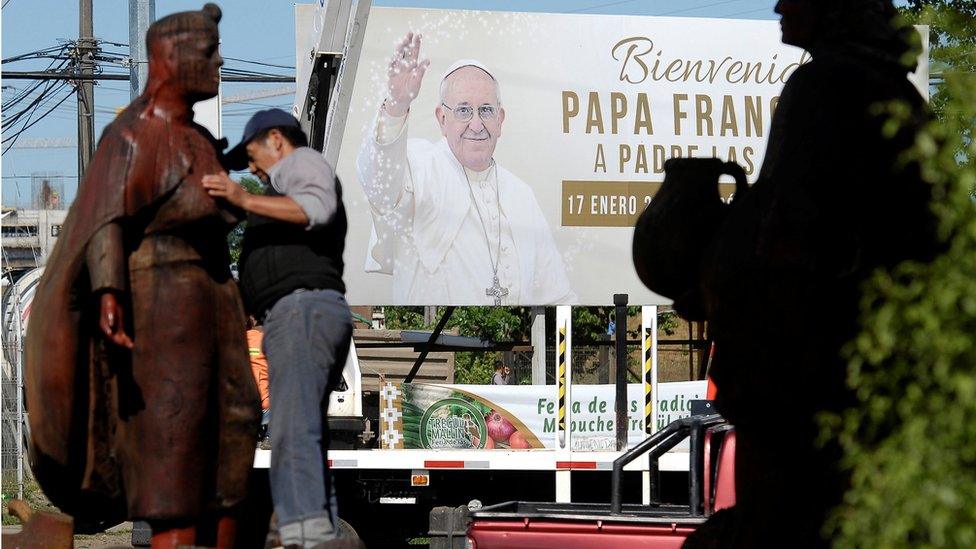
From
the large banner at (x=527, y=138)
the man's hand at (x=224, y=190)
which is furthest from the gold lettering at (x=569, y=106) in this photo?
the man's hand at (x=224, y=190)

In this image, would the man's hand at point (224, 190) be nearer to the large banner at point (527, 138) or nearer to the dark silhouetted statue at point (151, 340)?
the dark silhouetted statue at point (151, 340)

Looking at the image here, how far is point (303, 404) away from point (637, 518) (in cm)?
425

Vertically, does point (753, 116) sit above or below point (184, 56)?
above

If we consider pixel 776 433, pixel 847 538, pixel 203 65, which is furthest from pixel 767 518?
pixel 203 65

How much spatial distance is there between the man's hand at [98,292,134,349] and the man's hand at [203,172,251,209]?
379 millimetres

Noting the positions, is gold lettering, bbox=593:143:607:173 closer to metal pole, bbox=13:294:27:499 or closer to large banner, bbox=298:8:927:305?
large banner, bbox=298:8:927:305

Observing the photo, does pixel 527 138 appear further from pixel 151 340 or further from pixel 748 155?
pixel 151 340

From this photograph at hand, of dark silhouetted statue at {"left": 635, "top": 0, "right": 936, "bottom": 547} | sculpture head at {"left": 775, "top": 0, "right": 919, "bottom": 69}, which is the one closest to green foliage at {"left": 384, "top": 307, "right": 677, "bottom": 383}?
sculpture head at {"left": 775, "top": 0, "right": 919, "bottom": 69}

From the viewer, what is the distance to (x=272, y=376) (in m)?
3.52

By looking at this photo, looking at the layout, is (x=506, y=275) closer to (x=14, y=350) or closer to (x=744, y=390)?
(x=14, y=350)

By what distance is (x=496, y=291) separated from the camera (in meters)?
14.2

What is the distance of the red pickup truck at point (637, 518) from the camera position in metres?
7.28

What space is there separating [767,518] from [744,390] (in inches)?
11.5

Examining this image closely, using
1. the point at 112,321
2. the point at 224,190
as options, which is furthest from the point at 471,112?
the point at 112,321
